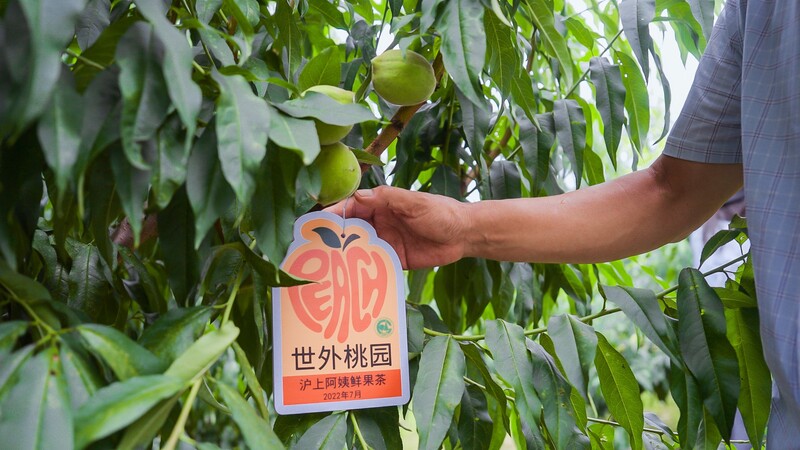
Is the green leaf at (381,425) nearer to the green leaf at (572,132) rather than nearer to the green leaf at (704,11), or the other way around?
the green leaf at (572,132)

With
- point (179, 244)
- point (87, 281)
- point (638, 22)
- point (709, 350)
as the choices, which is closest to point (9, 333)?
point (179, 244)

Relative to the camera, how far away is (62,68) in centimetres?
41

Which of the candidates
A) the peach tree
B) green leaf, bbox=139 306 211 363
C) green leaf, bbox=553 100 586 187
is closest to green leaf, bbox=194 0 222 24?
the peach tree

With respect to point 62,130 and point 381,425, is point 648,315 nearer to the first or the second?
point 381,425

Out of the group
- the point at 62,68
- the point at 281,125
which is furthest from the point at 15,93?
the point at 281,125

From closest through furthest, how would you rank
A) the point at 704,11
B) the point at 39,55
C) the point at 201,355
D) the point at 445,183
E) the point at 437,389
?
the point at 39,55
the point at 201,355
the point at 437,389
the point at 704,11
the point at 445,183

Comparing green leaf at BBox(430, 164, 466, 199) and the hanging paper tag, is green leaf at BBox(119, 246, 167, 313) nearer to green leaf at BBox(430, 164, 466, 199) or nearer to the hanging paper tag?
the hanging paper tag

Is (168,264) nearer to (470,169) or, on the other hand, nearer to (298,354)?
(298,354)

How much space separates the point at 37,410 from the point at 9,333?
7 cm

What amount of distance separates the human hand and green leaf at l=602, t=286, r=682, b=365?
0.55 feet

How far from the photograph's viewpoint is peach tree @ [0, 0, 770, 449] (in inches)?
15.4

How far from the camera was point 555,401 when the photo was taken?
65cm

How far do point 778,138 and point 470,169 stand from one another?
465 mm

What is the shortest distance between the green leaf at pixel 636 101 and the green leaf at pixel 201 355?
0.60 metres
